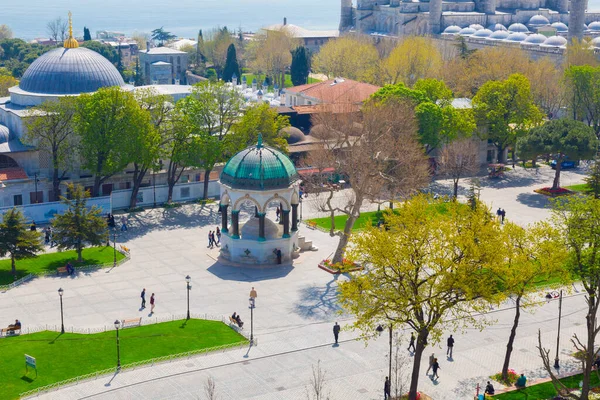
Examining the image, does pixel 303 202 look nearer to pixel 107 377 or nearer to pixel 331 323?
pixel 331 323

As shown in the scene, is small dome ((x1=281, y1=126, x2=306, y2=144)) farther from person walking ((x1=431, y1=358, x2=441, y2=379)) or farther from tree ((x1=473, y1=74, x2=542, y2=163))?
person walking ((x1=431, y1=358, x2=441, y2=379))

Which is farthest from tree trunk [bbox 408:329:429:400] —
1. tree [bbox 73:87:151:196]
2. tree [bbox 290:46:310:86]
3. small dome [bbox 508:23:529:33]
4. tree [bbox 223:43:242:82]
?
small dome [bbox 508:23:529:33]

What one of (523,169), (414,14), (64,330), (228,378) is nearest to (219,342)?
(228,378)

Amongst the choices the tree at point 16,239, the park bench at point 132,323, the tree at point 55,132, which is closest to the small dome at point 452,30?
the tree at point 55,132

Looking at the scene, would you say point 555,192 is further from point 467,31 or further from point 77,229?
point 467,31

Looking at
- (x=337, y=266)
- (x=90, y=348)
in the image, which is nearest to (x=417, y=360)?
(x=90, y=348)

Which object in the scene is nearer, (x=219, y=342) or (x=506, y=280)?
(x=506, y=280)
